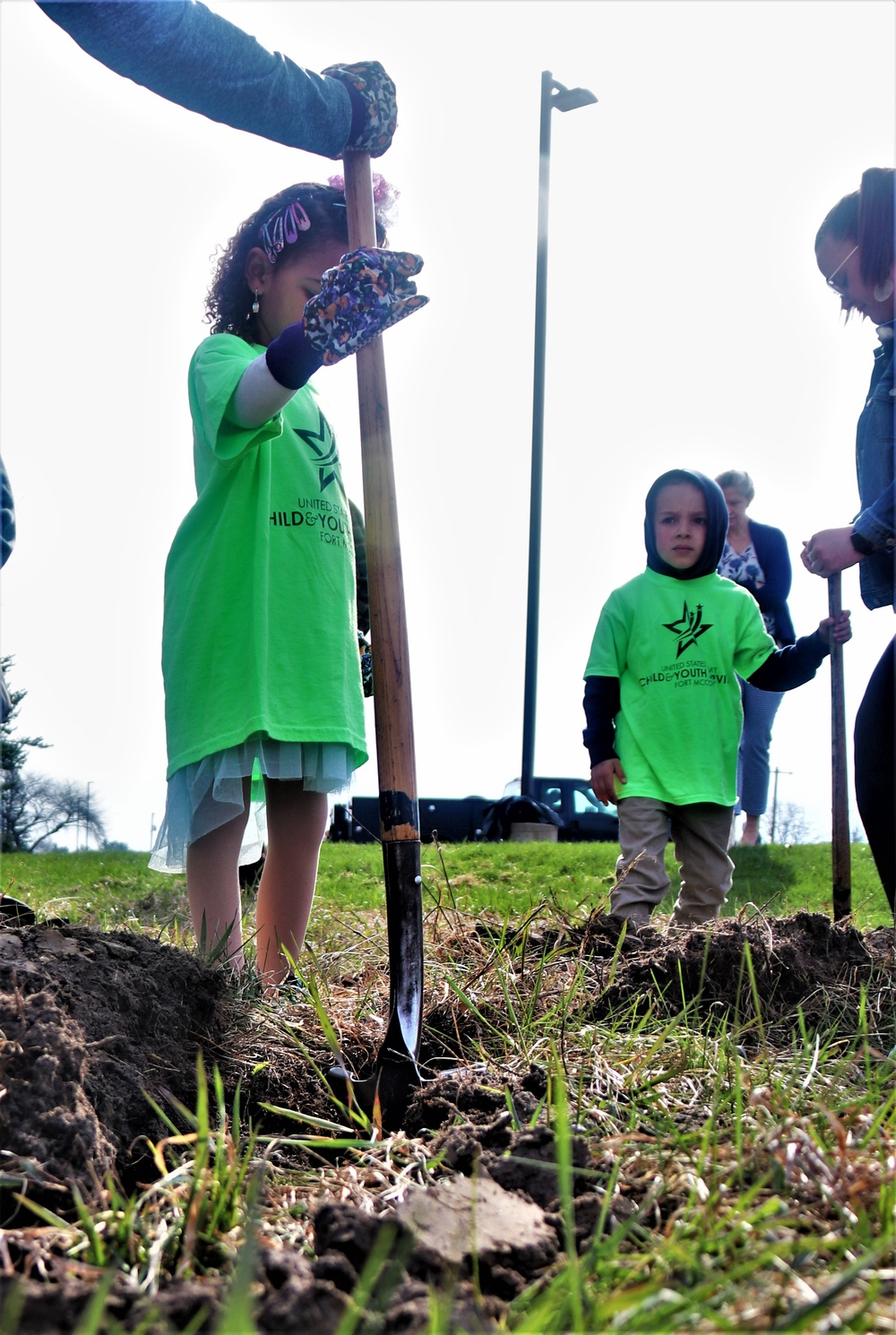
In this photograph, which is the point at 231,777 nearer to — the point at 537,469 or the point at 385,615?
the point at 385,615

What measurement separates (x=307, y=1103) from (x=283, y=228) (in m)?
2.35

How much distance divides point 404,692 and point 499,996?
64 cm

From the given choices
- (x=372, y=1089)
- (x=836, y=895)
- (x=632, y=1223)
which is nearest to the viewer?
(x=632, y=1223)

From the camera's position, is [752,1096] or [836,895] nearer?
[752,1096]

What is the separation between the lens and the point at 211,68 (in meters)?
2.22

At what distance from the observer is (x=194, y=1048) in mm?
1756

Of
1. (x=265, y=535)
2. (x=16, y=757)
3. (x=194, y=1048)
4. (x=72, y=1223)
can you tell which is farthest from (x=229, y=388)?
(x=16, y=757)

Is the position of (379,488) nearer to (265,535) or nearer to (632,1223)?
(265,535)

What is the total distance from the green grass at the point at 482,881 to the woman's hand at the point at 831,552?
141 centimetres

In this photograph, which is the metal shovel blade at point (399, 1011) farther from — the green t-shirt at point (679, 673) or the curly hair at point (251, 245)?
the green t-shirt at point (679, 673)

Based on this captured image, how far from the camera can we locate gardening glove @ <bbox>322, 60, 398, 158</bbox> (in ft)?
7.82

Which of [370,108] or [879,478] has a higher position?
[370,108]

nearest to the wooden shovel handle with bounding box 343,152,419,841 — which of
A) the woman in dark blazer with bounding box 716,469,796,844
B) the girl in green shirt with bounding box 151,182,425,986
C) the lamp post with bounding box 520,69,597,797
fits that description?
the girl in green shirt with bounding box 151,182,425,986

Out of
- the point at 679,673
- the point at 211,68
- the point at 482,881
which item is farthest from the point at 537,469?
the point at 211,68
